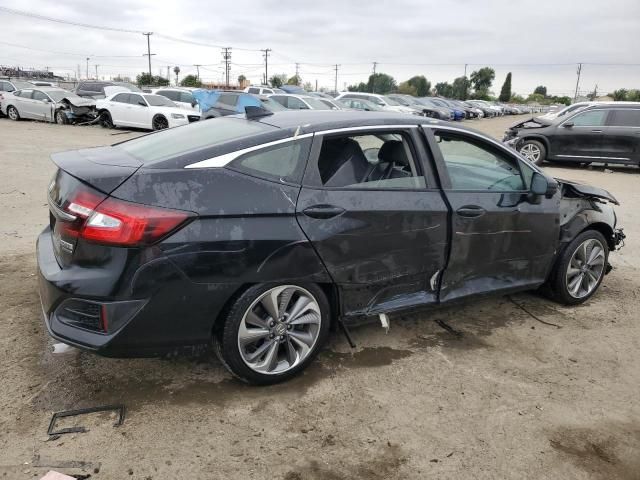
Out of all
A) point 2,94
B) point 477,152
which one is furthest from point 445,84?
point 477,152

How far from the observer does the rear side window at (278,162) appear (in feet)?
9.63

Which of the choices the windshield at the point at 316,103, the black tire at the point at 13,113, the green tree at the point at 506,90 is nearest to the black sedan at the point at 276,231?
the windshield at the point at 316,103

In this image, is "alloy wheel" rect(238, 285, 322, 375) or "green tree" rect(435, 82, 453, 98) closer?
"alloy wheel" rect(238, 285, 322, 375)

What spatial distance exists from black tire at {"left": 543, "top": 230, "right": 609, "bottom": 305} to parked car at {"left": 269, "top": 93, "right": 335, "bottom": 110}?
15.5 metres

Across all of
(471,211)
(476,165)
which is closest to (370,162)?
(471,211)

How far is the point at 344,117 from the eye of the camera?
347 cm

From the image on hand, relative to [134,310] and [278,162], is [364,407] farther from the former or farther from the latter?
[278,162]

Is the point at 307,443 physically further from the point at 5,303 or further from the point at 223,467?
the point at 5,303

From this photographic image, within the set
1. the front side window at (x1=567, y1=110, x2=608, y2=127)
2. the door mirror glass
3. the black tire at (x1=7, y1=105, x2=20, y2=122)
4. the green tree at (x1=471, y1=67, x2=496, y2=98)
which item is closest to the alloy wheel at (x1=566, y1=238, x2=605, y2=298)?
the door mirror glass

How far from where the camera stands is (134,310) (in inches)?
105

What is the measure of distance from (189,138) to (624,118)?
44.1ft

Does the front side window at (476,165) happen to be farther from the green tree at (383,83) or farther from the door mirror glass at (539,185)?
the green tree at (383,83)

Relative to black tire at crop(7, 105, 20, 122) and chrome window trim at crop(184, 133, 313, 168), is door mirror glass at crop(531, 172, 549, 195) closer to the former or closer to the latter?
chrome window trim at crop(184, 133, 313, 168)

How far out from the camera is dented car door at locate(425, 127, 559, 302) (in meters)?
3.65
